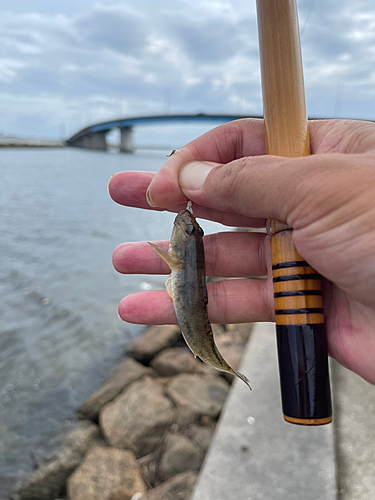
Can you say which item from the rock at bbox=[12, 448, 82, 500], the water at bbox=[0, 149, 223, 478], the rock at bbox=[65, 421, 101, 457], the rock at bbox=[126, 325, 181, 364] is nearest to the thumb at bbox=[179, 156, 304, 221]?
the rock at bbox=[12, 448, 82, 500]

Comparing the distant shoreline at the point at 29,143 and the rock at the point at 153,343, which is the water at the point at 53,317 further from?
the distant shoreline at the point at 29,143

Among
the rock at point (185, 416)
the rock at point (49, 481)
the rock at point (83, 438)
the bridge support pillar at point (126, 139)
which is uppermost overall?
the bridge support pillar at point (126, 139)

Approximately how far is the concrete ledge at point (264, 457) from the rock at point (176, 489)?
78 cm

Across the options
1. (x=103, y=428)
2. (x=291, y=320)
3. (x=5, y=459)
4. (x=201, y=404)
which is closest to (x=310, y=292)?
(x=291, y=320)

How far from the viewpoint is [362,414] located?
3469mm

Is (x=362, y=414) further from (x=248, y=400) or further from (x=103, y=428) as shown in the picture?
(x=103, y=428)

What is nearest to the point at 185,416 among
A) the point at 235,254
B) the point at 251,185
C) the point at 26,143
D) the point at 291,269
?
the point at 235,254

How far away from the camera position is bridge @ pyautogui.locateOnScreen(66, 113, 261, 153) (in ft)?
117

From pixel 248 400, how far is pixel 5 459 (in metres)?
3.69

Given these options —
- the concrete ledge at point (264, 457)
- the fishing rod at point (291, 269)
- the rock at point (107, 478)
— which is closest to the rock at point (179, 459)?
the rock at point (107, 478)

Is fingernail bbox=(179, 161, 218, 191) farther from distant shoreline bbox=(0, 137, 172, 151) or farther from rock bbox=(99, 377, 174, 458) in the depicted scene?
distant shoreline bbox=(0, 137, 172, 151)

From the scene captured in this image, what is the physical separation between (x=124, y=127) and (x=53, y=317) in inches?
1907

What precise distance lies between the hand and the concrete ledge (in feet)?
4.40

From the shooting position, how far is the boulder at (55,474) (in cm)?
420
